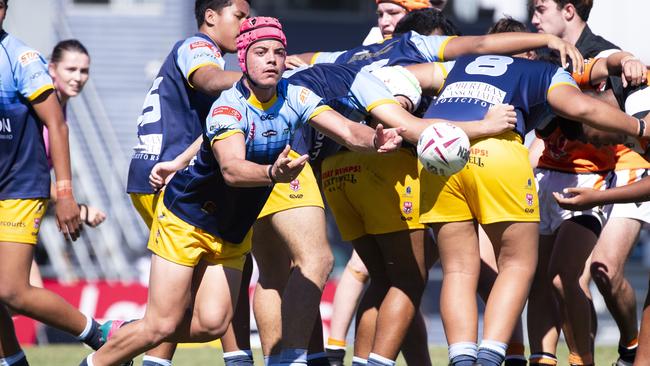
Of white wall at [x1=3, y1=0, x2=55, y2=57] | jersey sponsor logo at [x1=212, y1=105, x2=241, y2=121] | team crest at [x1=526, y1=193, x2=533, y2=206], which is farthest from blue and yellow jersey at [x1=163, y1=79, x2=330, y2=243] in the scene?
white wall at [x1=3, y1=0, x2=55, y2=57]

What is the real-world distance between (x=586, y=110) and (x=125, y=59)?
53.6 ft

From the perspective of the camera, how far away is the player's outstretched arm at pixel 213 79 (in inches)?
238

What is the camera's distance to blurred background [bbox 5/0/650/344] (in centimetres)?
1666

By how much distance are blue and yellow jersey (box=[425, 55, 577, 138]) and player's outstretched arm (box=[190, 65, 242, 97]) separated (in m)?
1.13

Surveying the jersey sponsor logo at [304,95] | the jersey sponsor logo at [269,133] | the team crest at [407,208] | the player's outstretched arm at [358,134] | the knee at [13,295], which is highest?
the jersey sponsor logo at [304,95]

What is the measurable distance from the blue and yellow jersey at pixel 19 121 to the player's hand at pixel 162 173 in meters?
0.93

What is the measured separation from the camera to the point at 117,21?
21.2 metres

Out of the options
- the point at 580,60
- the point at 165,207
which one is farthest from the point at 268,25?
the point at 580,60

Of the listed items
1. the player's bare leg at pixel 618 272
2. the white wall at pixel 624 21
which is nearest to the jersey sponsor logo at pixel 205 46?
the player's bare leg at pixel 618 272

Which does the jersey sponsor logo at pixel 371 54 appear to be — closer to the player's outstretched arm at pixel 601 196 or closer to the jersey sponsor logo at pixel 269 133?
the jersey sponsor logo at pixel 269 133

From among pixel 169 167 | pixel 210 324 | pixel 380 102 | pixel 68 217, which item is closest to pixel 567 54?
pixel 380 102

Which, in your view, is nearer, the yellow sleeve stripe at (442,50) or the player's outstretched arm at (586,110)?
the player's outstretched arm at (586,110)

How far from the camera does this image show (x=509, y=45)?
6207 mm

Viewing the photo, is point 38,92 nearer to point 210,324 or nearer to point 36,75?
point 36,75
